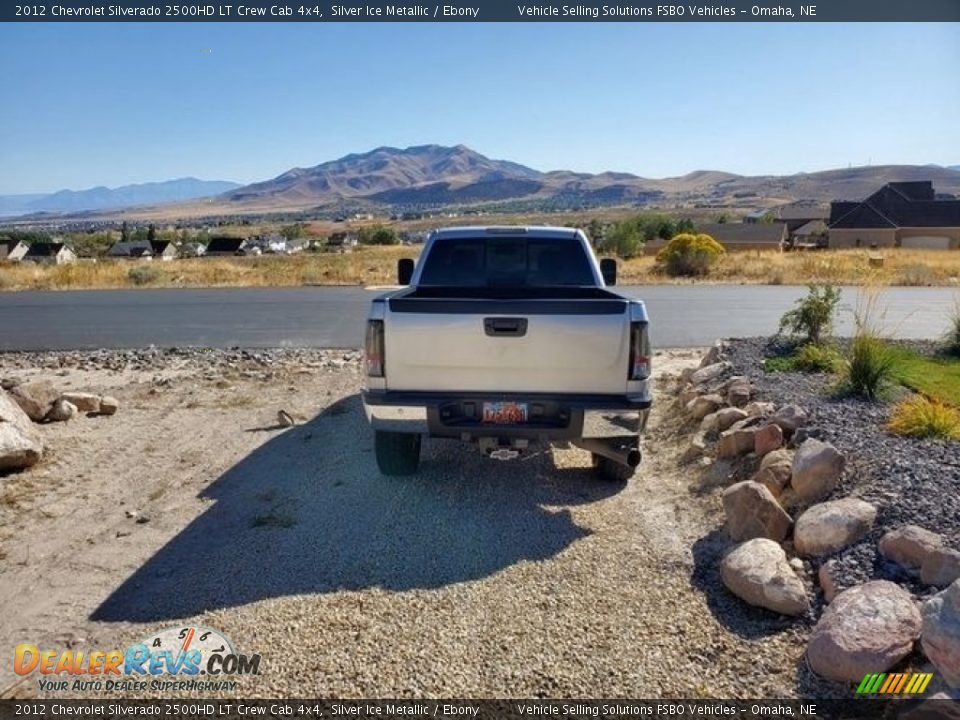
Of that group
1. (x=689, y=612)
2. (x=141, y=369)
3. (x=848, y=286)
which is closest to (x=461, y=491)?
(x=689, y=612)

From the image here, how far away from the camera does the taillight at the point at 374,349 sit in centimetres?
516

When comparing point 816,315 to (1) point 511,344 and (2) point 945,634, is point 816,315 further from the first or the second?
(2) point 945,634

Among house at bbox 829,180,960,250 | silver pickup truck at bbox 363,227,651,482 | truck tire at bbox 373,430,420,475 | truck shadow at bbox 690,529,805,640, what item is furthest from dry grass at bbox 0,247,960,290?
house at bbox 829,180,960,250

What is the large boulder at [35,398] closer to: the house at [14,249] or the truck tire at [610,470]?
the truck tire at [610,470]

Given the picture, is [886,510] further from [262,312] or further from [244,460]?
[262,312]

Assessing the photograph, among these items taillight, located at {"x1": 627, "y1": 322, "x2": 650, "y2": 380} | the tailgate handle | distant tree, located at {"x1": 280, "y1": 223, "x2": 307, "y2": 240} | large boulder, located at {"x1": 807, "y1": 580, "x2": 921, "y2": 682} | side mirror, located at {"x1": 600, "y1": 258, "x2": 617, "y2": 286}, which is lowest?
large boulder, located at {"x1": 807, "y1": 580, "x2": 921, "y2": 682}

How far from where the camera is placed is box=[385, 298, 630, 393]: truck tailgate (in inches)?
197

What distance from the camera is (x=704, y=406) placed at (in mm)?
7602

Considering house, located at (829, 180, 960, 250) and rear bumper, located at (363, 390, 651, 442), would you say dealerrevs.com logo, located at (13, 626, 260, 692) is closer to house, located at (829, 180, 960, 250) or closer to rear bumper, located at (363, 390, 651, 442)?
rear bumper, located at (363, 390, 651, 442)

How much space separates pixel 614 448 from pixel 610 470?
3.26 feet

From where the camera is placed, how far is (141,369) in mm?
12055

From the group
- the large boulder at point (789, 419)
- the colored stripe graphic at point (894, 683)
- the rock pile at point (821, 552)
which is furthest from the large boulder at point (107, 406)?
the colored stripe graphic at point (894, 683)

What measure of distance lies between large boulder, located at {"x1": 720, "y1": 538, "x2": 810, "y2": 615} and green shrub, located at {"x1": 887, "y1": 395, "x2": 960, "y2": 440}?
6.63ft

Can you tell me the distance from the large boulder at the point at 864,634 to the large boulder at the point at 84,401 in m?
8.41
